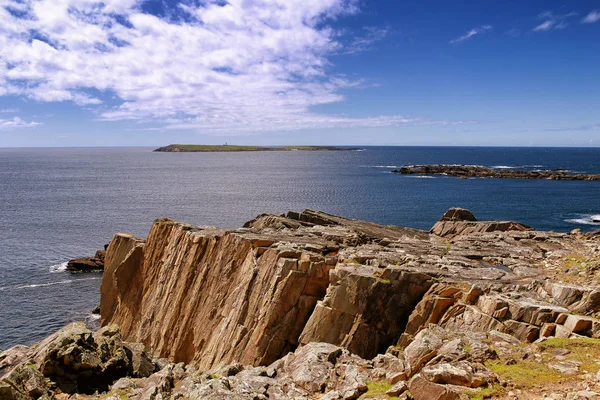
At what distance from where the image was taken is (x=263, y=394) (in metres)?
19.8

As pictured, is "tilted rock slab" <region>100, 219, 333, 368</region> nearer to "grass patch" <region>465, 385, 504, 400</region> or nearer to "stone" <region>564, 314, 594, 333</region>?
"stone" <region>564, 314, 594, 333</region>

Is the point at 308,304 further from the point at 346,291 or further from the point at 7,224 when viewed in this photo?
the point at 7,224

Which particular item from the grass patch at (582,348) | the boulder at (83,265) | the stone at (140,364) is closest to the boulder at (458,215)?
the grass patch at (582,348)

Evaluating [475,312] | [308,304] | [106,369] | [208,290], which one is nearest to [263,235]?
[208,290]

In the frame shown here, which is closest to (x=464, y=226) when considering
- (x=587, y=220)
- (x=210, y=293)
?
(x=210, y=293)

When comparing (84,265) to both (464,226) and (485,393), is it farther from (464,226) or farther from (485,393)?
(485,393)

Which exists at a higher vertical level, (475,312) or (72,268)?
(475,312)

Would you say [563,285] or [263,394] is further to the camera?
[563,285]

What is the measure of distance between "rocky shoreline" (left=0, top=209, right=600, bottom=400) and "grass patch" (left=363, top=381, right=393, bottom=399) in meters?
0.11

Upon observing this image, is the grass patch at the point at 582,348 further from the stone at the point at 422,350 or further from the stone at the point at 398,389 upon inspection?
the stone at the point at 398,389

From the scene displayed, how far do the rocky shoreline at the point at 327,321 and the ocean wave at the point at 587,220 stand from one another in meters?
56.2

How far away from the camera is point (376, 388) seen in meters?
18.4

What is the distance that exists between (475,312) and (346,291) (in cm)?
831

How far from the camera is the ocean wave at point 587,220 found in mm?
93625
